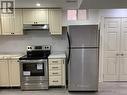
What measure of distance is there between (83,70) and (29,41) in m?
2.02

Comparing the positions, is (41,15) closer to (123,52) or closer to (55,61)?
(55,61)

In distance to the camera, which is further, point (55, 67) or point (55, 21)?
point (55, 21)

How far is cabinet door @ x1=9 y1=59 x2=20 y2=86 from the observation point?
15.8 feet

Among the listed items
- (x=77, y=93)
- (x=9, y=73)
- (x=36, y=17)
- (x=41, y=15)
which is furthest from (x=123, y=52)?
(x=9, y=73)

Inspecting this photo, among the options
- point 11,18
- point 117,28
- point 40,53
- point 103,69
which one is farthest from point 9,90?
point 117,28

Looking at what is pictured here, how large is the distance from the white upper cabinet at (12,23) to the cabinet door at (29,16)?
0.14 m

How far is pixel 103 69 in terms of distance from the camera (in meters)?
5.56

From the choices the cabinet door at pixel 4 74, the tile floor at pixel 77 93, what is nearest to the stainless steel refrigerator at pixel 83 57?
the tile floor at pixel 77 93

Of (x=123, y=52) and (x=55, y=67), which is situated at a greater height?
(x=123, y=52)

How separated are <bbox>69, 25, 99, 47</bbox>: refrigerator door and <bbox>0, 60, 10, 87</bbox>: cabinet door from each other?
2006 millimetres

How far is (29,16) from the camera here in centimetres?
504

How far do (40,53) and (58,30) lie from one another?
0.91 meters

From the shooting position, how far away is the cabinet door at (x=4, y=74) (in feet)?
15.8

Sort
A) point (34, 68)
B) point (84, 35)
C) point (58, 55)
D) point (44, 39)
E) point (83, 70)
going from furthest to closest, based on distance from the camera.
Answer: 1. point (44, 39)
2. point (58, 55)
3. point (34, 68)
4. point (83, 70)
5. point (84, 35)
